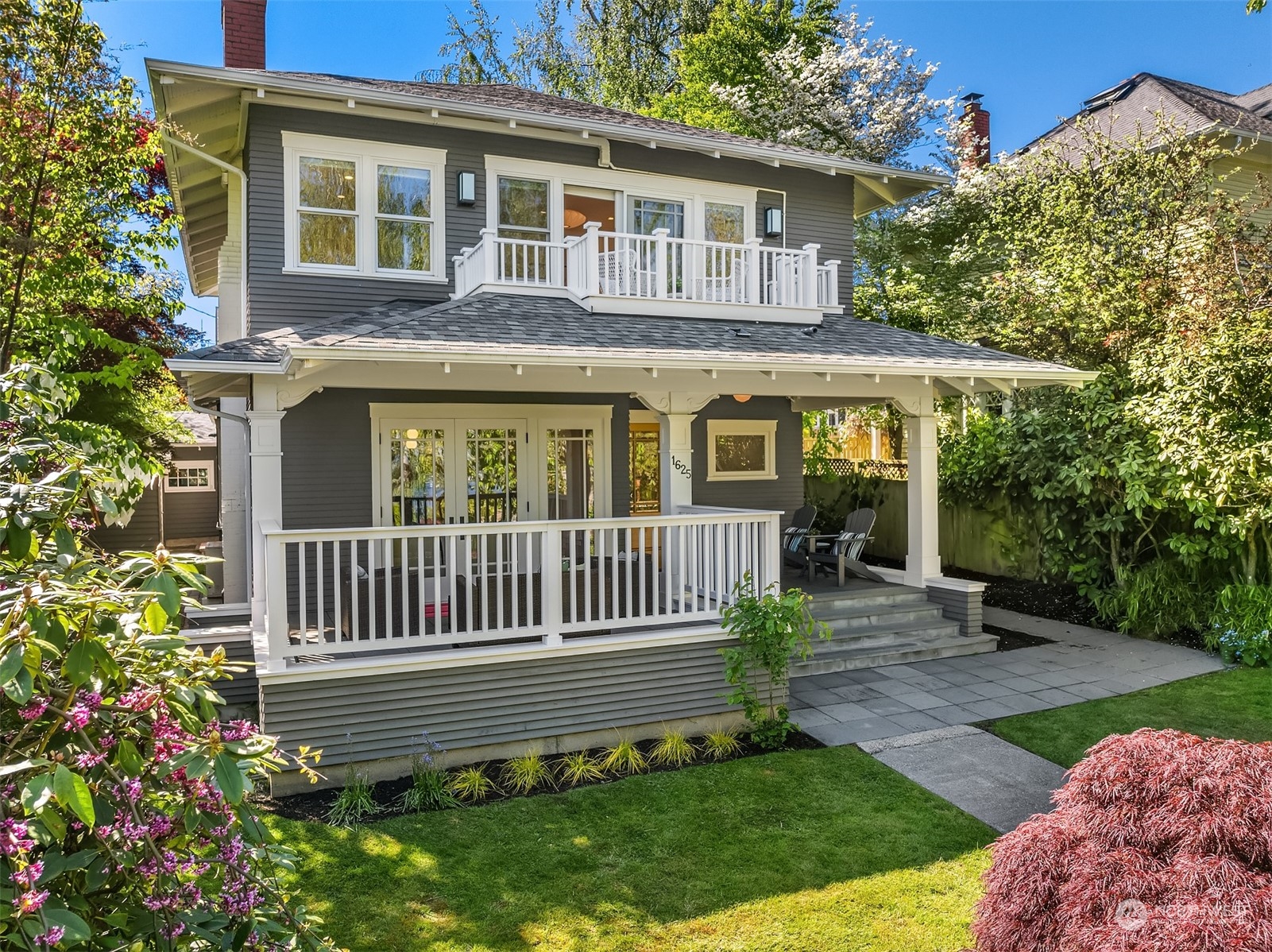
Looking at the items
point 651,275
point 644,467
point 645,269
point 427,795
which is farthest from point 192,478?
point 427,795

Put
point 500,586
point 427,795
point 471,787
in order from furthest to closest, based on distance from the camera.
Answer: point 500,586, point 471,787, point 427,795

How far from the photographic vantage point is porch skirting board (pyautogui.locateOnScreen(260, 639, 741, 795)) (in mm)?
5797

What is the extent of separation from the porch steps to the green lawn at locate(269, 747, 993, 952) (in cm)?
293

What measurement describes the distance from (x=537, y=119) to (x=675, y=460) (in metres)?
4.54

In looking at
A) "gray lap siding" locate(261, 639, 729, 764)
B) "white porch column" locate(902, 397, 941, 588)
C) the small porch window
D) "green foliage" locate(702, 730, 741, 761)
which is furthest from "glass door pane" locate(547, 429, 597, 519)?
the small porch window

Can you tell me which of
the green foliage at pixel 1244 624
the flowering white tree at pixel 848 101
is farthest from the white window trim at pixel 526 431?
the flowering white tree at pixel 848 101

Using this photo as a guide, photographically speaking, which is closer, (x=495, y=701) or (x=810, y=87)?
(x=495, y=701)

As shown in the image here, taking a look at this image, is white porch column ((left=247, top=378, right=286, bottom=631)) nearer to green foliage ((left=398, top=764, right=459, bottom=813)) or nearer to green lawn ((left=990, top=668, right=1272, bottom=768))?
green foliage ((left=398, top=764, right=459, bottom=813))

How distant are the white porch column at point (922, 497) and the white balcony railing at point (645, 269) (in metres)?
2.05

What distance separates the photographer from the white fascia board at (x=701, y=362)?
6.41 m

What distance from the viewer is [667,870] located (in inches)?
186

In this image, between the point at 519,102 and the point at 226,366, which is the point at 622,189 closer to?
the point at 519,102

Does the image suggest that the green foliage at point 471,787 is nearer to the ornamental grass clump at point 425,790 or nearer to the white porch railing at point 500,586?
the ornamental grass clump at point 425,790

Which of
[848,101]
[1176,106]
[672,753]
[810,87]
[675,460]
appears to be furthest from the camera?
[848,101]
